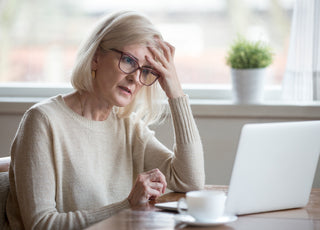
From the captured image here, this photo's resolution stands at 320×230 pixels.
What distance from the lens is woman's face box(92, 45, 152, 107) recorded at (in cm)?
179

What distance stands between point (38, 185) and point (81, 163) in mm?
235

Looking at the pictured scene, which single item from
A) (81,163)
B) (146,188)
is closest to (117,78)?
(81,163)

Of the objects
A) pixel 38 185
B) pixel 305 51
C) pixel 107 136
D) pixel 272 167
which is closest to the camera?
pixel 272 167

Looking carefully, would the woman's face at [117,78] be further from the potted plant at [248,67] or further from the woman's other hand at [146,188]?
the potted plant at [248,67]

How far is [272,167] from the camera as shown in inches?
52.4

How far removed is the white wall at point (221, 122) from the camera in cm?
262

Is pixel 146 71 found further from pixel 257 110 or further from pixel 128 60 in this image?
pixel 257 110

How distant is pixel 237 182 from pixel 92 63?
81cm

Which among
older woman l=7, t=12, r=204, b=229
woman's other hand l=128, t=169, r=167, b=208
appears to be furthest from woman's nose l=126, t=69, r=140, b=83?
woman's other hand l=128, t=169, r=167, b=208

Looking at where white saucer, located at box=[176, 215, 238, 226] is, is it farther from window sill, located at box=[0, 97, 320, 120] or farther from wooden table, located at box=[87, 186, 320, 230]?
window sill, located at box=[0, 97, 320, 120]

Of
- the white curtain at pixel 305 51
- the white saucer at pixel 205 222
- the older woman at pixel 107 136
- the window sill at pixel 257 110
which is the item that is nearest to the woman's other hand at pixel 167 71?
the older woman at pixel 107 136

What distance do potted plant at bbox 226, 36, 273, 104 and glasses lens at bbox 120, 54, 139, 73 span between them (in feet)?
3.17

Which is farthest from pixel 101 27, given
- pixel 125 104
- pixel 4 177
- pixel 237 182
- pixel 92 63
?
pixel 237 182

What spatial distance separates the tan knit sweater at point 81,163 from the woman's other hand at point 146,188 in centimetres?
4
